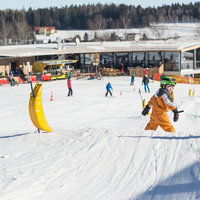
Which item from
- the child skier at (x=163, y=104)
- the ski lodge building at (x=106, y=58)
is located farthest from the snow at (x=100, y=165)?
the ski lodge building at (x=106, y=58)

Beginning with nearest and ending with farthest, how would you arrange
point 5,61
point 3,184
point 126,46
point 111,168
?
point 3,184 → point 111,168 → point 5,61 → point 126,46

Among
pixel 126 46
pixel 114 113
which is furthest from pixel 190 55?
pixel 114 113

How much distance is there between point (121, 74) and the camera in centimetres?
3369

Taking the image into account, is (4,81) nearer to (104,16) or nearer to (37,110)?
(37,110)

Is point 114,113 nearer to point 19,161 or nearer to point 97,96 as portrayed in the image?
point 97,96

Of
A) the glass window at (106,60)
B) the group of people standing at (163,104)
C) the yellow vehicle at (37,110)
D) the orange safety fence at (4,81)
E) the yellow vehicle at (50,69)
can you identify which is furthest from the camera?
the glass window at (106,60)

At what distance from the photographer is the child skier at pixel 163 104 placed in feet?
24.8

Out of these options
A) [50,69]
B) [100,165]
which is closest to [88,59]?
[50,69]

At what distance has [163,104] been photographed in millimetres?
7719

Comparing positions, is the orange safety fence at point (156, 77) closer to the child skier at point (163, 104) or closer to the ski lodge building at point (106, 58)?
the ski lodge building at point (106, 58)

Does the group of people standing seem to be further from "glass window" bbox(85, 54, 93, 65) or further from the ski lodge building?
"glass window" bbox(85, 54, 93, 65)

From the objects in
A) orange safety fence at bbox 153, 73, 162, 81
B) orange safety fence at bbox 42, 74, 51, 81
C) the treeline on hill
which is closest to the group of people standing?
orange safety fence at bbox 42, 74, 51, 81

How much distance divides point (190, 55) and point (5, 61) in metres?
28.1

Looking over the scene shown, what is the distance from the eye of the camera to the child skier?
7.55 m
